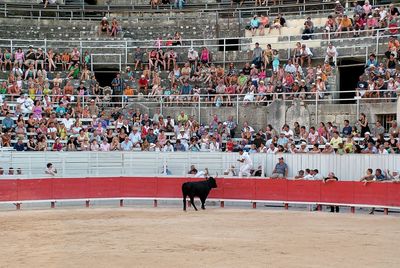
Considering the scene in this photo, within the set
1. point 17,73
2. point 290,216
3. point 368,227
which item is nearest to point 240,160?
point 290,216

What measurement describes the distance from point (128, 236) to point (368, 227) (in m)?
5.73

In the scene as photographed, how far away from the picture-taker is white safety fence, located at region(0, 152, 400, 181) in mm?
24719

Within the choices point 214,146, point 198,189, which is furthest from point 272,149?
point 198,189

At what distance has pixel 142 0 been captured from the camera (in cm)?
3888

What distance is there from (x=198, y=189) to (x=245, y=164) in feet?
7.85

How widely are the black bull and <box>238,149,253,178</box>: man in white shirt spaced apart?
1516 millimetres

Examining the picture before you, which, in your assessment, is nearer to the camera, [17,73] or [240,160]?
[240,160]

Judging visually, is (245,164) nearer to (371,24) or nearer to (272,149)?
(272,149)

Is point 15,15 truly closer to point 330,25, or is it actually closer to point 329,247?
point 330,25

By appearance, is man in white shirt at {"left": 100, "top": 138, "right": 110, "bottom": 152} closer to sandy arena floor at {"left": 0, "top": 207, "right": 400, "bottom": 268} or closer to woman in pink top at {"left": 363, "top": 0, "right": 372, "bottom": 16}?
sandy arena floor at {"left": 0, "top": 207, "right": 400, "bottom": 268}

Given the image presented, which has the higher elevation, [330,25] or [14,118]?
[330,25]

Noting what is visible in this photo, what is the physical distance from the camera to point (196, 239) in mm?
17266

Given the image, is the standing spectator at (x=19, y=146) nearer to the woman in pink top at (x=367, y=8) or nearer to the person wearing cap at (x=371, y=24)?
the person wearing cap at (x=371, y=24)

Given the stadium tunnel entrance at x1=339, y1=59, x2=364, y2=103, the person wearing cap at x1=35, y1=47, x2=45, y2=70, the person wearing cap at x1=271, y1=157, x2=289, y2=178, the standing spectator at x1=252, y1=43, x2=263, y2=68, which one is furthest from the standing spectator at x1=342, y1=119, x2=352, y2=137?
the person wearing cap at x1=35, y1=47, x2=45, y2=70
